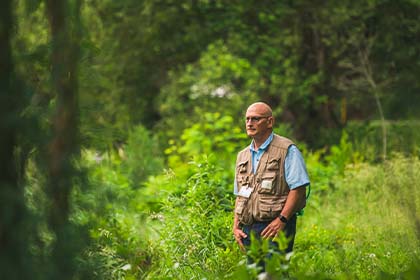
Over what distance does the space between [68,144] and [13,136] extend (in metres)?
0.26

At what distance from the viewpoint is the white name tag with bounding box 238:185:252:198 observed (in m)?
5.78

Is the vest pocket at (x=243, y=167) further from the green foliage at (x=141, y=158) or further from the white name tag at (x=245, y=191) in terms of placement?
the green foliage at (x=141, y=158)

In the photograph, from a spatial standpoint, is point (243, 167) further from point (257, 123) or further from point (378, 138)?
point (378, 138)

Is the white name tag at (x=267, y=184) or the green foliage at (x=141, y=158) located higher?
the white name tag at (x=267, y=184)

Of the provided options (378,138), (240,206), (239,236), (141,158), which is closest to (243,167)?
(240,206)

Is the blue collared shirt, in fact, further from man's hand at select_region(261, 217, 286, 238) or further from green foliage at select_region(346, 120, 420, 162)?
green foliage at select_region(346, 120, 420, 162)

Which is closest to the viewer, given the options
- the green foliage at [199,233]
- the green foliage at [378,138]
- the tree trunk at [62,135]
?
the tree trunk at [62,135]

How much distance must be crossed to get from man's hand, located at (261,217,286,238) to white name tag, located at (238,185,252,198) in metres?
0.31

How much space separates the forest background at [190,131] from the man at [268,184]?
1.26ft

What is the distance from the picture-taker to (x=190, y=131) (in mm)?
13781

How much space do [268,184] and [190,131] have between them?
818 centimetres

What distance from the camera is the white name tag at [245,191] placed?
5.78m

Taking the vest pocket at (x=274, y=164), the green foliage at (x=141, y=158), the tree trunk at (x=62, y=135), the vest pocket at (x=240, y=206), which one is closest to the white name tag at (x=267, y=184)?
the vest pocket at (x=274, y=164)

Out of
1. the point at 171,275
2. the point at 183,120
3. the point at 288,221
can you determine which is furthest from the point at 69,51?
the point at 183,120
